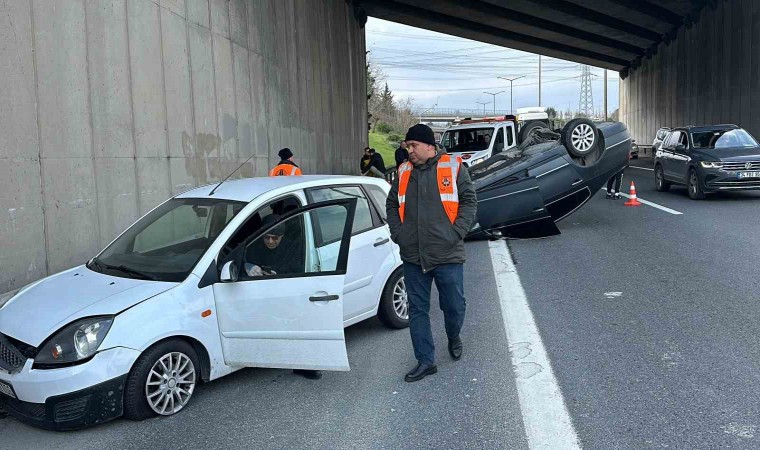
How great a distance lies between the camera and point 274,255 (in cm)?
462

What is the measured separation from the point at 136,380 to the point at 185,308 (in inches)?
21.1

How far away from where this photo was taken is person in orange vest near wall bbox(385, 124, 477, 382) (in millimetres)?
4617

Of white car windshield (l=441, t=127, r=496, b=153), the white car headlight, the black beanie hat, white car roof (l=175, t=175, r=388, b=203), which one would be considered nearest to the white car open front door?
white car roof (l=175, t=175, r=388, b=203)

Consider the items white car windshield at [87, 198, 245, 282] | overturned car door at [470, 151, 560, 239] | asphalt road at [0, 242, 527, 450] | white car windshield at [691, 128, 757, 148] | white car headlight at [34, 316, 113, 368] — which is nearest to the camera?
asphalt road at [0, 242, 527, 450]

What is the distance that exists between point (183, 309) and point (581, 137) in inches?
336

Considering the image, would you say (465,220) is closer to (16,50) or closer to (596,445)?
(596,445)

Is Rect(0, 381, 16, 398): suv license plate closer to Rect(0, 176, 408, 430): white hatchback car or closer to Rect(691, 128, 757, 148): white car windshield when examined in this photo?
Rect(0, 176, 408, 430): white hatchback car

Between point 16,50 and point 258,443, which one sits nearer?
point 258,443

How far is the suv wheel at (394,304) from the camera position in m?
5.84

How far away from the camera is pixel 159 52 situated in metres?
10.1

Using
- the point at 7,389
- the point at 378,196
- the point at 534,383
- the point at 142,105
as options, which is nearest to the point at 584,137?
the point at 378,196

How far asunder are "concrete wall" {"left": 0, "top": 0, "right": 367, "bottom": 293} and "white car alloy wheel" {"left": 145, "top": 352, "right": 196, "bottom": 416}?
11.7 feet

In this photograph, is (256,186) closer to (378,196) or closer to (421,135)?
(378,196)

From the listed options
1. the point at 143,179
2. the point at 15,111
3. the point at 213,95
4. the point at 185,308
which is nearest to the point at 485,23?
the point at 213,95
